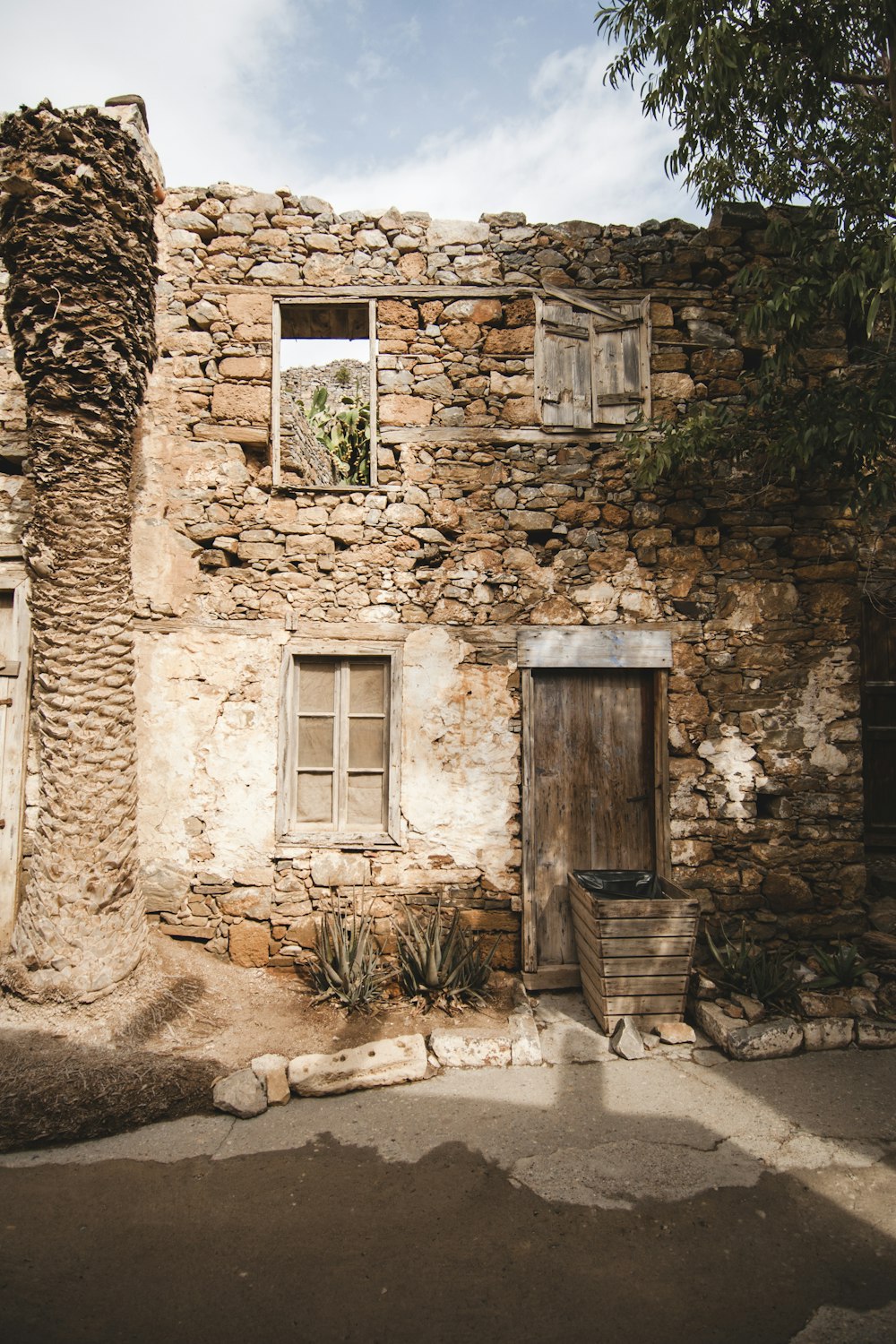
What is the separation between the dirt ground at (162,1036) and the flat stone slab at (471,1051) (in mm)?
202

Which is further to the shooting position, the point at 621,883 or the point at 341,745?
the point at 341,745

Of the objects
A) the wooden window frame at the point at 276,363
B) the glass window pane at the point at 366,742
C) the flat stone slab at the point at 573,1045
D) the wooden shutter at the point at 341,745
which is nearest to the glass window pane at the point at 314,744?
the wooden shutter at the point at 341,745

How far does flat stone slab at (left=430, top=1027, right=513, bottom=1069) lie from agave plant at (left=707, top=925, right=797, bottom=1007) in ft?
4.85

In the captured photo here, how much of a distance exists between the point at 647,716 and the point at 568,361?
105 inches

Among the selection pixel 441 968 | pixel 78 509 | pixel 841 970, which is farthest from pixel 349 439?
pixel 841 970

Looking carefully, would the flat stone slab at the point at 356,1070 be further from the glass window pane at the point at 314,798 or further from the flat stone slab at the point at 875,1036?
the flat stone slab at the point at 875,1036

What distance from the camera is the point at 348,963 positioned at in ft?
14.3

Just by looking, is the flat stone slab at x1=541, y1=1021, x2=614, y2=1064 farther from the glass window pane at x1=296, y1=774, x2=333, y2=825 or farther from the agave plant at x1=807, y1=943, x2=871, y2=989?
the glass window pane at x1=296, y1=774, x2=333, y2=825

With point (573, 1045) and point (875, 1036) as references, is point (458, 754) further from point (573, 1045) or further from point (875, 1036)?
point (875, 1036)

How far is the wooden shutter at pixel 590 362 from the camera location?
5051 mm

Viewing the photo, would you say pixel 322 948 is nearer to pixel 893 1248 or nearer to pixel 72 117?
pixel 893 1248

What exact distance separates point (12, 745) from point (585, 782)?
4.06 m

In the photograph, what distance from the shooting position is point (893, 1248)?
2559 mm

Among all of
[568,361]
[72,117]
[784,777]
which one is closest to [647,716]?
[784,777]
